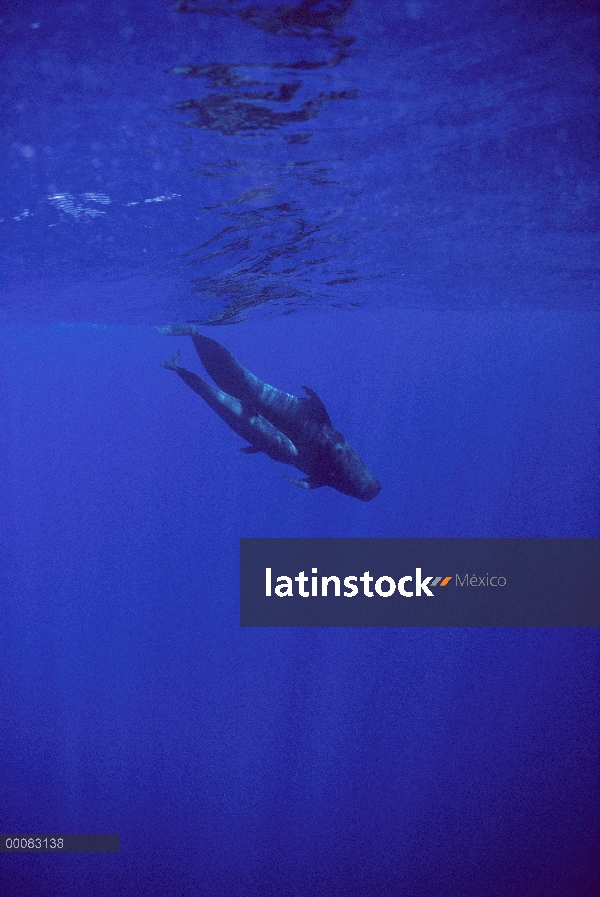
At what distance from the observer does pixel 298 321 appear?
32469mm

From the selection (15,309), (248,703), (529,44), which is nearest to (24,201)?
(529,44)

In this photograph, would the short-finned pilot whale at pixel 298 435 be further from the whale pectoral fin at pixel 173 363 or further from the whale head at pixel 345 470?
the whale pectoral fin at pixel 173 363

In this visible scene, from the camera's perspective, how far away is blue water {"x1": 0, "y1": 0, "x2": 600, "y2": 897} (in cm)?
668

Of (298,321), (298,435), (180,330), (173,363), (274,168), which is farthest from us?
(298,321)

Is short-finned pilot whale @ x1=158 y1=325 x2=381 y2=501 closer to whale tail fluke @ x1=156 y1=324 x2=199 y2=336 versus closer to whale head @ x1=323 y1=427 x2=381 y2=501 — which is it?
whale head @ x1=323 y1=427 x2=381 y2=501

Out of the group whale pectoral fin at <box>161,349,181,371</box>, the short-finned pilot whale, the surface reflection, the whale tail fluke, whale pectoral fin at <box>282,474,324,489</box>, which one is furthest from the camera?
the whale tail fluke

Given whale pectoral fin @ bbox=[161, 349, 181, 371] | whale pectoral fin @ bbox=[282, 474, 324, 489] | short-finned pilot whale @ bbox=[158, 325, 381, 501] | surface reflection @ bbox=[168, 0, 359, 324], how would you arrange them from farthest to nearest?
1. whale pectoral fin @ bbox=[161, 349, 181, 371]
2. short-finned pilot whale @ bbox=[158, 325, 381, 501]
3. whale pectoral fin @ bbox=[282, 474, 324, 489]
4. surface reflection @ bbox=[168, 0, 359, 324]

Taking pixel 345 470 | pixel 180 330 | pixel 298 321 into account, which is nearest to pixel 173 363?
pixel 180 330

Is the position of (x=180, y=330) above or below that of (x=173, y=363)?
above

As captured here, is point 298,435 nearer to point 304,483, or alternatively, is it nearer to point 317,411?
point 317,411

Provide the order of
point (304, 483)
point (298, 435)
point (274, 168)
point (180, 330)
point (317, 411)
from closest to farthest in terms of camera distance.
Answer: point (274, 168) < point (304, 483) < point (317, 411) < point (298, 435) < point (180, 330)

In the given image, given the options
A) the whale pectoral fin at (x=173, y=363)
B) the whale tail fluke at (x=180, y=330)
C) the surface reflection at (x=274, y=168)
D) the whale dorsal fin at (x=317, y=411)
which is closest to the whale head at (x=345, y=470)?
the whale dorsal fin at (x=317, y=411)

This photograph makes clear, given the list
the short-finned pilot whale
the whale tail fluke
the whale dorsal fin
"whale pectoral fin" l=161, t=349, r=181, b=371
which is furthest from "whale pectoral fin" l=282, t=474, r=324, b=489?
the whale tail fluke

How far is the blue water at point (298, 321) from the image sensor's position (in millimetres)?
6684
